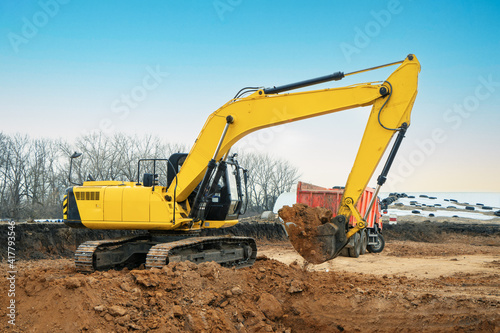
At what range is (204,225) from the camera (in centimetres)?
910

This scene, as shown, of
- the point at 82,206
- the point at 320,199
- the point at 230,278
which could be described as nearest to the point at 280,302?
the point at 230,278

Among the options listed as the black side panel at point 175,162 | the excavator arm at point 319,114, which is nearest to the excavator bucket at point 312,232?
the excavator arm at point 319,114

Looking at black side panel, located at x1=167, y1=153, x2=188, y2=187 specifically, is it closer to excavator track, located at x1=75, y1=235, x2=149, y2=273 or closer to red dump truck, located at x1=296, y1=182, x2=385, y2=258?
excavator track, located at x1=75, y1=235, x2=149, y2=273

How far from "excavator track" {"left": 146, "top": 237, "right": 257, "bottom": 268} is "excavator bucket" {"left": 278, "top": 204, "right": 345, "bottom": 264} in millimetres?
2095

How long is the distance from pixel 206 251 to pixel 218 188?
1339 mm

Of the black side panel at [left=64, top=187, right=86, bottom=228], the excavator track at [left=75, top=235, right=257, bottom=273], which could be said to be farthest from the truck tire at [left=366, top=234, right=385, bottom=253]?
the black side panel at [left=64, top=187, right=86, bottom=228]

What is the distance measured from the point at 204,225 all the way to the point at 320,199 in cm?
770

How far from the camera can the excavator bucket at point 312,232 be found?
6914 mm

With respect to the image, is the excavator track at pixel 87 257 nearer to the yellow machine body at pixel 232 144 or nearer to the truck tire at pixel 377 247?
the yellow machine body at pixel 232 144

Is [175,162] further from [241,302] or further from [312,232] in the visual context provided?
[312,232]

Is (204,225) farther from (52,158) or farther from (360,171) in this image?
(52,158)

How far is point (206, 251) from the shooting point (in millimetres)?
8875

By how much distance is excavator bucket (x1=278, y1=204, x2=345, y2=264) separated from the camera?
6.91 metres

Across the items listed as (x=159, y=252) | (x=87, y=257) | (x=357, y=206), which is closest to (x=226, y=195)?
(x=159, y=252)
